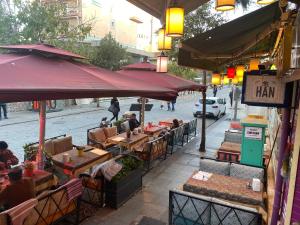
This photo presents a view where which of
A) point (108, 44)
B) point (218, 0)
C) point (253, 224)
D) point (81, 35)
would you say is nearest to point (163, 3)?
point (218, 0)

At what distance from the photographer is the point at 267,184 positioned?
594cm

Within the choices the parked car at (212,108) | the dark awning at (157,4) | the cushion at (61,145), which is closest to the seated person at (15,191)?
the cushion at (61,145)

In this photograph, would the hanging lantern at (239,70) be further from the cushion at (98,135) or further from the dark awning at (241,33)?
the cushion at (98,135)

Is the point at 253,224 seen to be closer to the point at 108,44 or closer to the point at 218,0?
the point at 218,0

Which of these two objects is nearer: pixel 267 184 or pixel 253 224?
pixel 253 224

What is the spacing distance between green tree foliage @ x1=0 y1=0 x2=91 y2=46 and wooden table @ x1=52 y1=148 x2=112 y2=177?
39.9ft

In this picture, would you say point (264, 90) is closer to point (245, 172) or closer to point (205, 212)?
point (205, 212)

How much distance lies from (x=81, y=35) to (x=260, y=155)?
1519 centimetres

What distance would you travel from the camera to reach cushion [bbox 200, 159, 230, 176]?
20.8ft

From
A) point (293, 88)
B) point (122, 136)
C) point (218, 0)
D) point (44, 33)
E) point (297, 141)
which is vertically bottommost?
point (122, 136)

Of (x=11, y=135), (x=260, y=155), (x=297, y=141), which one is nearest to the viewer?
(x=297, y=141)

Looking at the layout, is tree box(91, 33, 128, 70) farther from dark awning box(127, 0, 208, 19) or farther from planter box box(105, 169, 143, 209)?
planter box box(105, 169, 143, 209)

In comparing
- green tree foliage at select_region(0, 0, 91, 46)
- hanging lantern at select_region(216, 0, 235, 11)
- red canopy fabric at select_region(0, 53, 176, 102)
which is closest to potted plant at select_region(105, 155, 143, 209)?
red canopy fabric at select_region(0, 53, 176, 102)

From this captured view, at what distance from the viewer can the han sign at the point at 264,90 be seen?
Result: 3514mm
